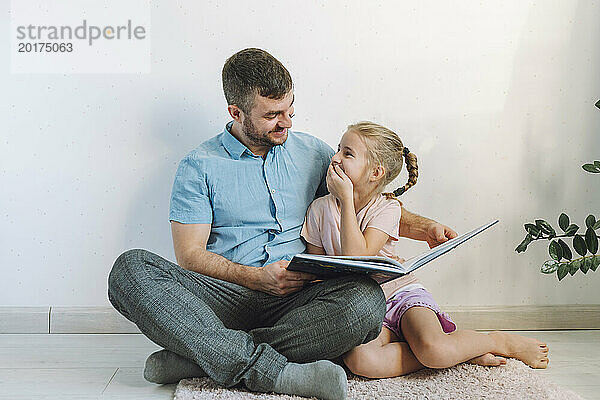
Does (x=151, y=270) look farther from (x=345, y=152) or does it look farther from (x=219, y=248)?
(x=345, y=152)

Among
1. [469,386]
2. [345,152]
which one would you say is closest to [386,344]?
[469,386]

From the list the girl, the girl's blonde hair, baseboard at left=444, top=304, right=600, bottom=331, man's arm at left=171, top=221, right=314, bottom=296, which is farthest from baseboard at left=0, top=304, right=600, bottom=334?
the girl's blonde hair

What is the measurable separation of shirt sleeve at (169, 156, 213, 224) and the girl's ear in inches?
18.0

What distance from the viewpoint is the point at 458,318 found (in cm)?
247

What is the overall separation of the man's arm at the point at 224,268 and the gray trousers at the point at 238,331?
63mm

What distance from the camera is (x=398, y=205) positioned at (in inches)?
80.1

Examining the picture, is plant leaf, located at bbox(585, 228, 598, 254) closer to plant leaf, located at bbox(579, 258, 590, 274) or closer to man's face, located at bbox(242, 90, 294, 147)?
plant leaf, located at bbox(579, 258, 590, 274)

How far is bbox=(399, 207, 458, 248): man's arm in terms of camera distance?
6.60ft

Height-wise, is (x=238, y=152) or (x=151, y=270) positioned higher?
(x=238, y=152)

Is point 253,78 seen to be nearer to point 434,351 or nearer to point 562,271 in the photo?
point 434,351

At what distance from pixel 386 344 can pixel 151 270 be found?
2.10 ft

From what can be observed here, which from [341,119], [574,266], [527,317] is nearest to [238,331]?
[341,119]

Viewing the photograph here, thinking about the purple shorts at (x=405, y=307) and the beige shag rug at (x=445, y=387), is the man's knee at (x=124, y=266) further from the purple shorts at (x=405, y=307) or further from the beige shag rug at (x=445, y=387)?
the purple shorts at (x=405, y=307)

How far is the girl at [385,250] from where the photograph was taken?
186 cm
